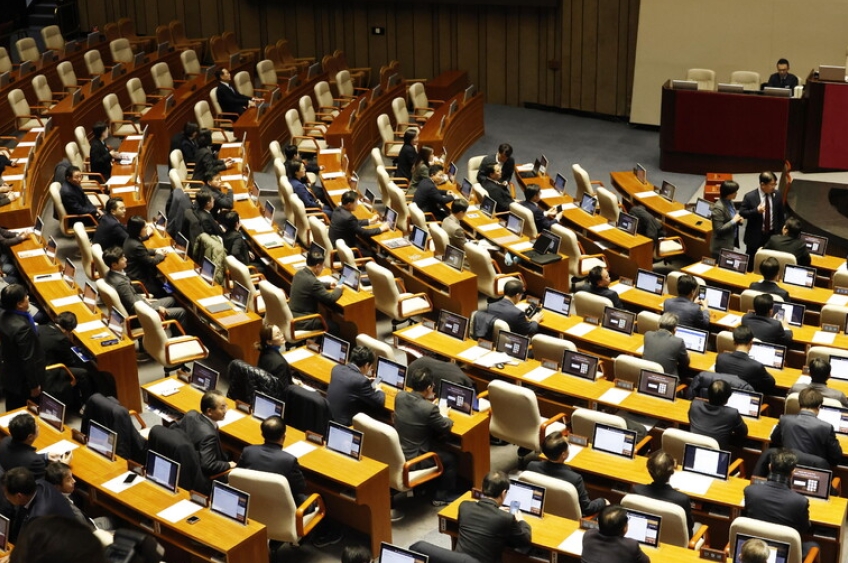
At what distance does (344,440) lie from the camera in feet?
25.4

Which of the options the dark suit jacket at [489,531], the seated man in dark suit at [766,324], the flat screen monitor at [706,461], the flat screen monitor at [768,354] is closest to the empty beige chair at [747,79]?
the seated man in dark suit at [766,324]

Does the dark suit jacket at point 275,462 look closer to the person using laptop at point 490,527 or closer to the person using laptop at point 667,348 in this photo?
the person using laptop at point 490,527

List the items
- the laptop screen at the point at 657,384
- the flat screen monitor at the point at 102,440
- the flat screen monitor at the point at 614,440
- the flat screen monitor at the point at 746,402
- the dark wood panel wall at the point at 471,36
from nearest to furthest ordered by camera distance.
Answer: the flat screen monitor at the point at 102,440, the flat screen monitor at the point at 614,440, the flat screen monitor at the point at 746,402, the laptop screen at the point at 657,384, the dark wood panel wall at the point at 471,36

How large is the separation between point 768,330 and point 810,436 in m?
2.03

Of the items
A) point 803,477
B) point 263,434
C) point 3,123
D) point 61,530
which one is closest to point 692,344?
point 803,477

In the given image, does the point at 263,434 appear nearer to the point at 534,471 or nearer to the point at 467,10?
the point at 534,471

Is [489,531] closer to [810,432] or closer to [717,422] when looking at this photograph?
[717,422]

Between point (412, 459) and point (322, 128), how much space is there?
31.8 ft

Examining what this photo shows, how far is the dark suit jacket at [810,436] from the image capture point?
24.5 ft

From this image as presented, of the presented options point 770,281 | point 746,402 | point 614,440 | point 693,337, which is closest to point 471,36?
point 770,281

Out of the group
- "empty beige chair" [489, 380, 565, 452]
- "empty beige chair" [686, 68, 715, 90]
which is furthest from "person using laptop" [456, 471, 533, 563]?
"empty beige chair" [686, 68, 715, 90]

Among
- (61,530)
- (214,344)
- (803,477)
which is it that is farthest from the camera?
(214,344)

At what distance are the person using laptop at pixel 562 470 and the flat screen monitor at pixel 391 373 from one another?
5.96ft

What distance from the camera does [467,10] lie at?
20.2 metres
